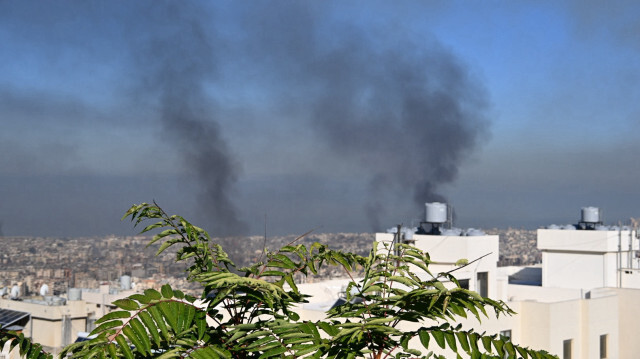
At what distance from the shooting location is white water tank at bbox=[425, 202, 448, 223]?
25344 millimetres

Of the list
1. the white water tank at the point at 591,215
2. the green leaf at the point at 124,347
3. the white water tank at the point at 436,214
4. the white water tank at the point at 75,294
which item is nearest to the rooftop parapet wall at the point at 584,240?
the white water tank at the point at 591,215

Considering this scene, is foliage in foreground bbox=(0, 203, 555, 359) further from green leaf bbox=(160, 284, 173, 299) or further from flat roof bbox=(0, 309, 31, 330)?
flat roof bbox=(0, 309, 31, 330)

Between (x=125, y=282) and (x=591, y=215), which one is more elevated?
(x=591, y=215)

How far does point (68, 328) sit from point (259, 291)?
22.6 metres

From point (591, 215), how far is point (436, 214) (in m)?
9.99

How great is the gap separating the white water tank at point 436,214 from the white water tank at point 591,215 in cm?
943

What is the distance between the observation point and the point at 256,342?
2.94 m

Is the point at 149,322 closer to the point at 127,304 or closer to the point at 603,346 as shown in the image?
the point at 127,304

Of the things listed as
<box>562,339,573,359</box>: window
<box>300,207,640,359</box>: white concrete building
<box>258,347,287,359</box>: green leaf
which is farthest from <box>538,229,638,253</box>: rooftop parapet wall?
<box>258,347,287,359</box>: green leaf

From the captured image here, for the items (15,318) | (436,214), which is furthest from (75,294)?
(436,214)

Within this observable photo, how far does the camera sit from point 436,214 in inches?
998

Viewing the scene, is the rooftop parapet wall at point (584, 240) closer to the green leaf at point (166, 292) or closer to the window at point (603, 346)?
A: the window at point (603, 346)

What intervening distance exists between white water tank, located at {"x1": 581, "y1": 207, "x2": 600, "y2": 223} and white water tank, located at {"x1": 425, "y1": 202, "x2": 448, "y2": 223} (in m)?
9.43

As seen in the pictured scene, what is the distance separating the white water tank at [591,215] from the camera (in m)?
31.4
